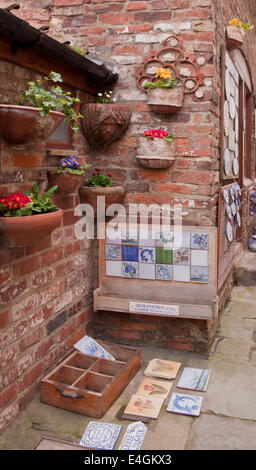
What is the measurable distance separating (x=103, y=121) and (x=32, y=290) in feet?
4.43

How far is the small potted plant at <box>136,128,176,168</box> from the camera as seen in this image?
326 cm

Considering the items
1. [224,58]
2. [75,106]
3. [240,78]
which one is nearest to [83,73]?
[75,106]

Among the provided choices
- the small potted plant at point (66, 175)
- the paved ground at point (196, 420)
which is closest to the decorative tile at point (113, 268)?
the paved ground at point (196, 420)

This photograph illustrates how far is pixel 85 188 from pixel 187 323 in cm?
132

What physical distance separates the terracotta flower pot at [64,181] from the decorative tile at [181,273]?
1.05m

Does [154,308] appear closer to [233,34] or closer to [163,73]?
[163,73]

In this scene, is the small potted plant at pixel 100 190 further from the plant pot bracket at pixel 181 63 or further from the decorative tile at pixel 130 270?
the plant pot bracket at pixel 181 63

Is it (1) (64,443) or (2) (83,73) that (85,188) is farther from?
(1) (64,443)

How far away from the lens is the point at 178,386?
9.75ft

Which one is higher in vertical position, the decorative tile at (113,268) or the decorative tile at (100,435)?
the decorative tile at (113,268)

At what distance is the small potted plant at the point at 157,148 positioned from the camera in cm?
326

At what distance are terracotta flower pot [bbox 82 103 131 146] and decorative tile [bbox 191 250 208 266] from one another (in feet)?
3.57

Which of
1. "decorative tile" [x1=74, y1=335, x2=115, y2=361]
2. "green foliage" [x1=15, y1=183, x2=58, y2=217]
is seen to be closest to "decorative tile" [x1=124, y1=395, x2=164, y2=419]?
"decorative tile" [x1=74, y1=335, x2=115, y2=361]

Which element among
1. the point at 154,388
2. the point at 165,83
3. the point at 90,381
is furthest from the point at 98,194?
the point at 154,388
